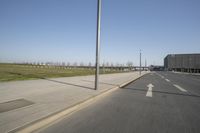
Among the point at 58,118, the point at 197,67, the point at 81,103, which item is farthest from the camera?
the point at 197,67

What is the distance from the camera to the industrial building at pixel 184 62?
125 meters

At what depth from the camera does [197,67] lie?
4727 inches

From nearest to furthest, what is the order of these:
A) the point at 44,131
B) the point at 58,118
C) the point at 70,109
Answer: the point at 44,131 < the point at 58,118 < the point at 70,109

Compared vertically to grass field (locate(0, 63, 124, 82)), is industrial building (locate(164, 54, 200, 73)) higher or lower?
higher

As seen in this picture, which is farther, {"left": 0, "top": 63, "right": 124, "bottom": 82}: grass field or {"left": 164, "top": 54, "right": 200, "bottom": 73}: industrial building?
{"left": 164, "top": 54, "right": 200, "bottom": 73}: industrial building

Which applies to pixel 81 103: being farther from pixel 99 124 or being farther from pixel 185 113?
pixel 185 113

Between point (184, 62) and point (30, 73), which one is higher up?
point (184, 62)

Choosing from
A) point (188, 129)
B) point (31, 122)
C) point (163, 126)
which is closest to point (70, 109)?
point (31, 122)

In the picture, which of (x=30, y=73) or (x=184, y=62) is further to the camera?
(x=184, y=62)

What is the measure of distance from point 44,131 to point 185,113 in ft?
16.5

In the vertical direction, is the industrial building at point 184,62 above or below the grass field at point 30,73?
above

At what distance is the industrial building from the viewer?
12494cm

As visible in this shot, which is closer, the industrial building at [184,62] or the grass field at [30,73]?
the grass field at [30,73]

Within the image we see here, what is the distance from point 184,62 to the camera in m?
131
